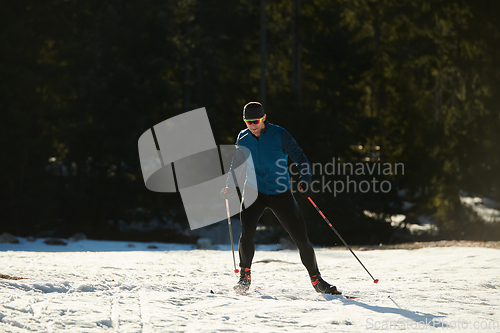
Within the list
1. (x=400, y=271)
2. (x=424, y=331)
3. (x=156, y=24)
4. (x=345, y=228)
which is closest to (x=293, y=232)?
(x=424, y=331)

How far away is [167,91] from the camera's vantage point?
61.8 ft

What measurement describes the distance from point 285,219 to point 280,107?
13696 mm

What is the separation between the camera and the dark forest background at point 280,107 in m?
16.9

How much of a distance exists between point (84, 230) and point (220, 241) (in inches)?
200

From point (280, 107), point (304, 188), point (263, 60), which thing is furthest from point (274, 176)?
point (263, 60)

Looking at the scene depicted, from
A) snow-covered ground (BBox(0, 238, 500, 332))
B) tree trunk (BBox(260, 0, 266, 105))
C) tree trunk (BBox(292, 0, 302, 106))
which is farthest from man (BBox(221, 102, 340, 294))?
tree trunk (BBox(292, 0, 302, 106))

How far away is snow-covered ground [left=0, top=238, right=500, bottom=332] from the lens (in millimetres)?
3537

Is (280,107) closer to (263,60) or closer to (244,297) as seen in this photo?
(263,60)

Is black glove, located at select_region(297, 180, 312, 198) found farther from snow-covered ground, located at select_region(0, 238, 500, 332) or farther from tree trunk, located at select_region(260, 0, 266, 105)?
tree trunk, located at select_region(260, 0, 266, 105)

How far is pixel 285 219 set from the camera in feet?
14.6

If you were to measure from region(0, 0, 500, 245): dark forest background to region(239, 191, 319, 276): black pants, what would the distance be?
1103 centimetres

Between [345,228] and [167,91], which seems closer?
[345,228]

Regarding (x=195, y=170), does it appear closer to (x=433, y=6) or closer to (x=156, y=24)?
(x=156, y=24)

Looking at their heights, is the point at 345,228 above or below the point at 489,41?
below
